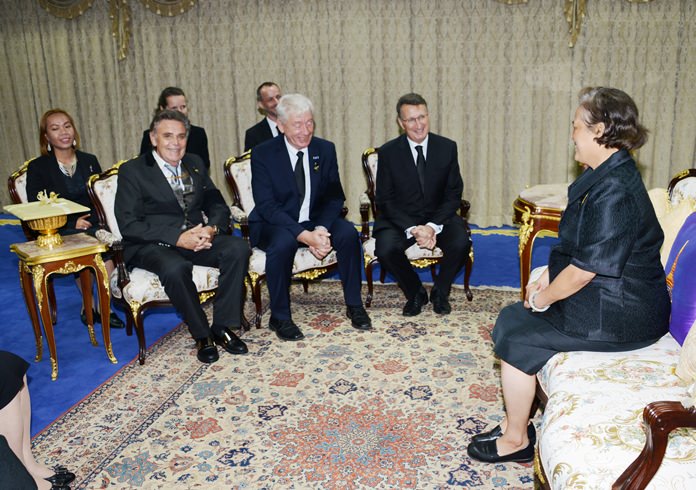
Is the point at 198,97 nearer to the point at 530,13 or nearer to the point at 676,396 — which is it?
the point at 530,13

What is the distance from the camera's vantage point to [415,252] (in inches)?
179

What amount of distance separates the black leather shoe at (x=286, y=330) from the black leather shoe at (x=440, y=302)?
0.99 meters

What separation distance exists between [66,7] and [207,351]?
18.2 feet

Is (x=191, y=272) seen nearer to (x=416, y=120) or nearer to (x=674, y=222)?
(x=416, y=120)

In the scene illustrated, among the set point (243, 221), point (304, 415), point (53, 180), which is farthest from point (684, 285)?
point (53, 180)

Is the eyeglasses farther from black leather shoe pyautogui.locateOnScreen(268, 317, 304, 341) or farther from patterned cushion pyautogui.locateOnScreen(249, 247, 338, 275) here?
black leather shoe pyautogui.locateOnScreen(268, 317, 304, 341)

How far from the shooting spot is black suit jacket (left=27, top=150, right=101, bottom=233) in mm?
4531

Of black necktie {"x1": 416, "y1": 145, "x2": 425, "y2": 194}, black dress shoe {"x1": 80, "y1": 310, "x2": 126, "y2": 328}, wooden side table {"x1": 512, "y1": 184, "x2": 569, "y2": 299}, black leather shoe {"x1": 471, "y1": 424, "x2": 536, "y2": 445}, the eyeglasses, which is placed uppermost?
the eyeglasses

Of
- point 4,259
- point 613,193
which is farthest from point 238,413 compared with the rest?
point 4,259

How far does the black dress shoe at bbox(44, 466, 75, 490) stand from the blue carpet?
569 millimetres

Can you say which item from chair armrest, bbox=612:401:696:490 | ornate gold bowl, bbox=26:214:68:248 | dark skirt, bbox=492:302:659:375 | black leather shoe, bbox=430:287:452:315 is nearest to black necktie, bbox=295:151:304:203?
black leather shoe, bbox=430:287:452:315

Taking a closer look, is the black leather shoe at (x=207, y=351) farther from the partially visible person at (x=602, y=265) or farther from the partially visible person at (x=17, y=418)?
the partially visible person at (x=602, y=265)

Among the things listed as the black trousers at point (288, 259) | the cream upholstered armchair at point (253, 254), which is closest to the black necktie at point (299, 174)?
the black trousers at point (288, 259)

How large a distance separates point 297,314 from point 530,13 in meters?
3.95
